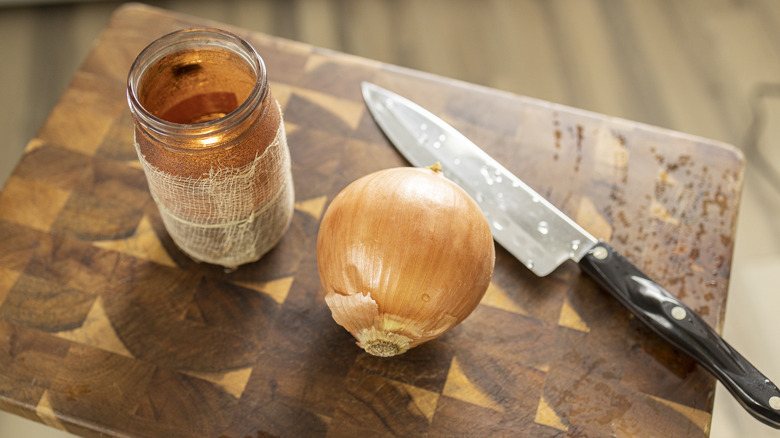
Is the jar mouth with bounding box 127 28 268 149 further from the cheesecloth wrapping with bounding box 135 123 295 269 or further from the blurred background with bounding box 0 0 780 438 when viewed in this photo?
the blurred background with bounding box 0 0 780 438

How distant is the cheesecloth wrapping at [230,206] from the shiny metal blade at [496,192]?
18cm

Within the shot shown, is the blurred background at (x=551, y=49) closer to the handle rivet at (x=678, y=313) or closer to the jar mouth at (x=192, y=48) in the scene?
the handle rivet at (x=678, y=313)

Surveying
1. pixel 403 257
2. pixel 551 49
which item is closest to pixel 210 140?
pixel 403 257

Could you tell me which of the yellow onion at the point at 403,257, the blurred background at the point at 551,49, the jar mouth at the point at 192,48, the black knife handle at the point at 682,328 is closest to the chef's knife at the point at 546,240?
the black knife handle at the point at 682,328

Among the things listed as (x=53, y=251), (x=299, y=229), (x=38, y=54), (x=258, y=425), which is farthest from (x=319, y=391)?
(x=38, y=54)

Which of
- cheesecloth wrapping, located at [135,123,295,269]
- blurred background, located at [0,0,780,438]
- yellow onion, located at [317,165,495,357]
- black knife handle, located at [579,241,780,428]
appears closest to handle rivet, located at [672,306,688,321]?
black knife handle, located at [579,241,780,428]

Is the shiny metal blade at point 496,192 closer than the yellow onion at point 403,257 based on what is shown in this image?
No

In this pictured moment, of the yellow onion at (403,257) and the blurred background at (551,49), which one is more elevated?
the yellow onion at (403,257)

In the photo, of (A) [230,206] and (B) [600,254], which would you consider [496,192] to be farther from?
(A) [230,206]

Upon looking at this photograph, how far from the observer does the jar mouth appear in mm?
588

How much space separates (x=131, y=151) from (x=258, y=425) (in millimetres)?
403

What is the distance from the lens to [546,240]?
799 millimetres

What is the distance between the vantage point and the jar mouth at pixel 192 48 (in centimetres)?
59

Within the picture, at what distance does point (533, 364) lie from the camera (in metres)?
0.77
